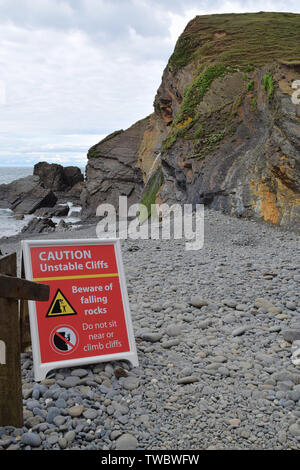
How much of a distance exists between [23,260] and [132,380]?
5.49 ft

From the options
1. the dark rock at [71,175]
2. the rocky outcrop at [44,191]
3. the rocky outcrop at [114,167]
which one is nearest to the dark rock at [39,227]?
the rocky outcrop at [114,167]

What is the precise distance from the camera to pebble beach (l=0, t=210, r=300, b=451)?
3.50 meters

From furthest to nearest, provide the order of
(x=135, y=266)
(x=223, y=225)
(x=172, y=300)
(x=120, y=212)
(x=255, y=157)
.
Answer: (x=120, y=212) → (x=255, y=157) → (x=223, y=225) → (x=135, y=266) → (x=172, y=300)

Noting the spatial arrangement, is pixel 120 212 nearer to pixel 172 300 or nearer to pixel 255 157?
pixel 255 157

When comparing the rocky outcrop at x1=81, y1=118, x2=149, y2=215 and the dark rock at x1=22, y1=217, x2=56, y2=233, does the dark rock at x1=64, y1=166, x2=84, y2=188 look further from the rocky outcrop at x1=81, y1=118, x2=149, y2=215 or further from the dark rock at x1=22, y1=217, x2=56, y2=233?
the dark rock at x1=22, y1=217, x2=56, y2=233

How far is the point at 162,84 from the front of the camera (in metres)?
28.9

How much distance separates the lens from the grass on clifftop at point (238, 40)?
19.7 meters

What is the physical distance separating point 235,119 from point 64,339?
46.9 feet

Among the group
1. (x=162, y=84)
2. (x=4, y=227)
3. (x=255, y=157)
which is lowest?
(x=4, y=227)

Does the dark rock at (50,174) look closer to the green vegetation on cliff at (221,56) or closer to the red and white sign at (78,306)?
the green vegetation on cliff at (221,56)

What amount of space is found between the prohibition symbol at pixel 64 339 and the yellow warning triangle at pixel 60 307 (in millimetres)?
138

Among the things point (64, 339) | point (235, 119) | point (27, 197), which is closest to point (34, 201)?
point (27, 197)

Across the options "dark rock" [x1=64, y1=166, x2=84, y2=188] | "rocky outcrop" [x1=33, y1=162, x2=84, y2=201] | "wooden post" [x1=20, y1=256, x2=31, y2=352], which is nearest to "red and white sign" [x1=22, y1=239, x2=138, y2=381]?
"wooden post" [x1=20, y1=256, x2=31, y2=352]

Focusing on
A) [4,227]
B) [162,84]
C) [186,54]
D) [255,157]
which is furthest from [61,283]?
[4,227]
